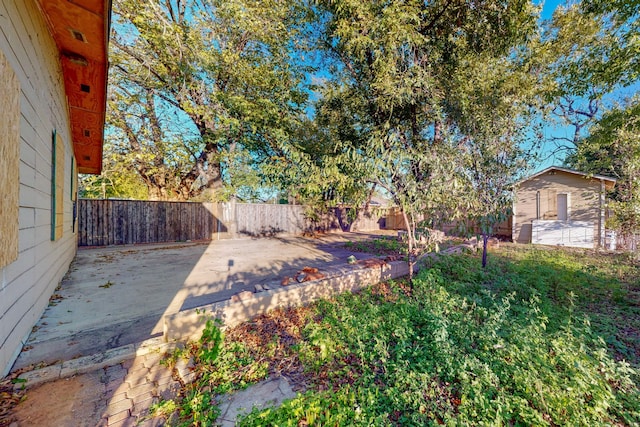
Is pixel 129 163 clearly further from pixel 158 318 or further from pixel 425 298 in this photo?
pixel 425 298

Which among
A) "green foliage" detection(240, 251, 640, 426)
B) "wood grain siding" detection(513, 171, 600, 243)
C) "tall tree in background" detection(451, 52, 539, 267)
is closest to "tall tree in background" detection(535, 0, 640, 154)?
"tall tree in background" detection(451, 52, 539, 267)

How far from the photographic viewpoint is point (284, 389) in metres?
1.83

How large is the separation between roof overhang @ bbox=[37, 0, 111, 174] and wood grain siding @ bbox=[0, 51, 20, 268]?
3.69ft

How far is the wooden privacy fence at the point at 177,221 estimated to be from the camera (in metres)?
7.58

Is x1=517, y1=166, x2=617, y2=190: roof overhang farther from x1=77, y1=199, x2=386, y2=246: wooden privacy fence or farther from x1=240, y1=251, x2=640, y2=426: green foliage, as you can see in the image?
x1=240, y1=251, x2=640, y2=426: green foliage

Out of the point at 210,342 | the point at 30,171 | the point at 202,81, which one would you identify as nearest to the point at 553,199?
the point at 210,342

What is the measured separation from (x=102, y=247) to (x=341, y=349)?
858 centimetres

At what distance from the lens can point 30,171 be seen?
213cm

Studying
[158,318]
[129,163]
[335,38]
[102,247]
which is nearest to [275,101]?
[335,38]

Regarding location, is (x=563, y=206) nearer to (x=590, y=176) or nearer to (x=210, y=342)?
(x=590, y=176)

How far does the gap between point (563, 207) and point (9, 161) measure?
13.7m

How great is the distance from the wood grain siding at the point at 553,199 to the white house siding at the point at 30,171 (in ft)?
38.5

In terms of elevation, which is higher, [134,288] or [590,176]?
[590,176]

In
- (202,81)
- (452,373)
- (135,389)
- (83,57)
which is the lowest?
(135,389)
